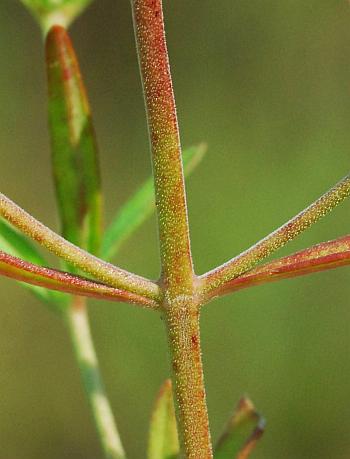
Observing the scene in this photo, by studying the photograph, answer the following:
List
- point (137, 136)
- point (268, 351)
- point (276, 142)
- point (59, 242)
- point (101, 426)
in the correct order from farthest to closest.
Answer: point (137, 136) < point (276, 142) < point (268, 351) < point (101, 426) < point (59, 242)

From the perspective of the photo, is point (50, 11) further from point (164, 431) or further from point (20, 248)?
point (164, 431)

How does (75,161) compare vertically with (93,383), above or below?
above

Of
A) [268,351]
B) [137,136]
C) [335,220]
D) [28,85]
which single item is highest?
[28,85]

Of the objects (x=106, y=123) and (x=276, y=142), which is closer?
(x=276, y=142)

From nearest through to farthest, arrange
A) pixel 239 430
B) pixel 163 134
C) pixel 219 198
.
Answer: pixel 163 134, pixel 239 430, pixel 219 198

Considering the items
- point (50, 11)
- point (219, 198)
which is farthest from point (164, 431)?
point (219, 198)

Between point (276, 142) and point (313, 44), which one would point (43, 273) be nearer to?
point (276, 142)

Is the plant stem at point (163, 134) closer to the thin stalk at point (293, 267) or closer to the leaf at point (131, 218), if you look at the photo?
the thin stalk at point (293, 267)

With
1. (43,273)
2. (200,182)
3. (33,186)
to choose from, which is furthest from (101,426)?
(33,186)
